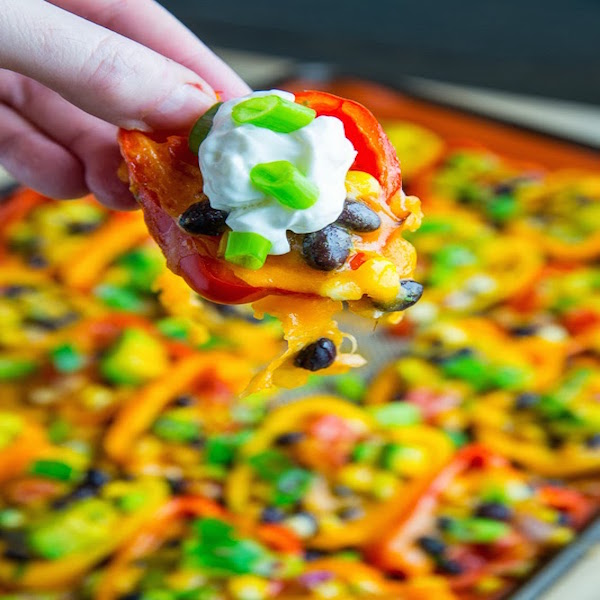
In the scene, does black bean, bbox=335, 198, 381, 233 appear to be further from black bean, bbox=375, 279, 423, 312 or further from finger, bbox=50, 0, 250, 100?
finger, bbox=50, 0, 250, 100

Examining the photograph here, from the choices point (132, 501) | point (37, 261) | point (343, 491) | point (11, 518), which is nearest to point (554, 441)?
point (343, 491)

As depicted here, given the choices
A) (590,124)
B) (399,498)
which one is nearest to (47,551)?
(399,498)

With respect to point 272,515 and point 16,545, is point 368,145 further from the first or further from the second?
point 16,545

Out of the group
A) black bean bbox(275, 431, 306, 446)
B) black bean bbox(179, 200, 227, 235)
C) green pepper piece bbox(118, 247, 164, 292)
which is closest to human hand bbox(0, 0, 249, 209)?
black bean bbox(179, 200, 227, 235)

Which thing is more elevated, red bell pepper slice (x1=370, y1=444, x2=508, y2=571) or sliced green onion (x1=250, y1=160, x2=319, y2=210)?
sliced green onion (x1=250, y1=160, x2=319, y2=210)

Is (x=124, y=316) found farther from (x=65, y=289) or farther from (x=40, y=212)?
(x=40, y=212)

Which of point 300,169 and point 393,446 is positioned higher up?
point 300,169
